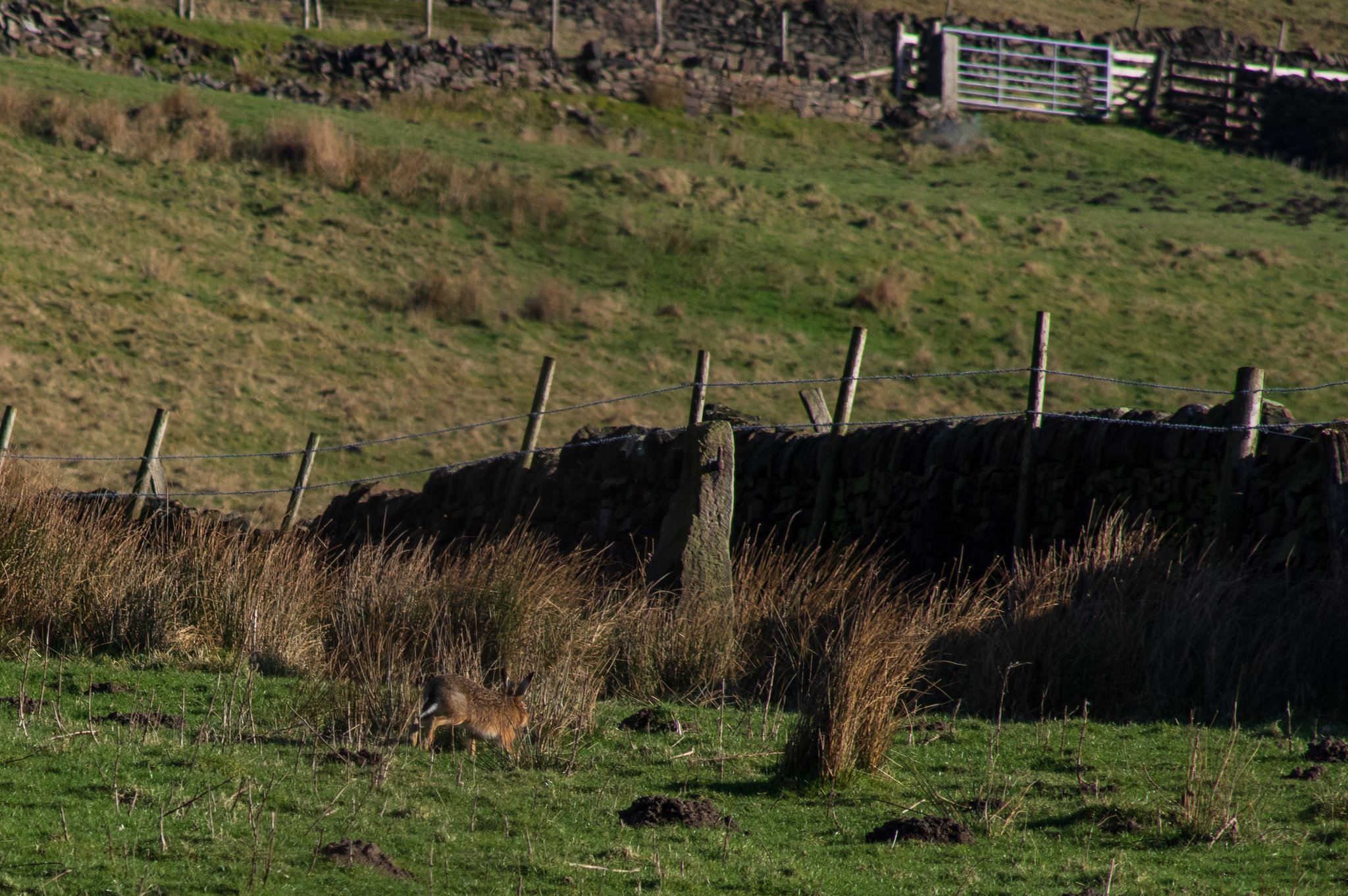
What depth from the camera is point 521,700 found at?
258 inches

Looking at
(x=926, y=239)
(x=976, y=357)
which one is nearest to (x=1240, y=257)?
(x=926, y=239)

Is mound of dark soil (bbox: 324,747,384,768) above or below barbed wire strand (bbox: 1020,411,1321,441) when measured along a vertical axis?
below

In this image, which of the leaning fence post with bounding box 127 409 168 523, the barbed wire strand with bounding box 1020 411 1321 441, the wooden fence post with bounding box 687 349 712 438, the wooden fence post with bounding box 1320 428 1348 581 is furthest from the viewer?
the leaning fence post with bounding box 127 409 168 523

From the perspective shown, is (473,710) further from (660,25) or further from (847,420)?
(660,25)

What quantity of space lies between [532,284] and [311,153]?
712cm

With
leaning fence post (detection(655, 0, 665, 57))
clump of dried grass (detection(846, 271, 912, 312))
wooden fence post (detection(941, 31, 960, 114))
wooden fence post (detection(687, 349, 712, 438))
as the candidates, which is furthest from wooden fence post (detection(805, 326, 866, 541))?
leaning fence post (detection(655, 0, 665, 57))

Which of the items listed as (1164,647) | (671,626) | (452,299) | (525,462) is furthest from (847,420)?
(452,299)

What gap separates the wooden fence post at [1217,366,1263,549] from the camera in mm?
8648

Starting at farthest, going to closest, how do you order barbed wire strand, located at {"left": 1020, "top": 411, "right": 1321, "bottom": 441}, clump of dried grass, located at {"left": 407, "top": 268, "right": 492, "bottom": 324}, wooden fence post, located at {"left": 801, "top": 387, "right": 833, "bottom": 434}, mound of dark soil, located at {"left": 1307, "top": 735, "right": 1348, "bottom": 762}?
clump of dried grass, located at {"left": 407, "top": 268, "right": 492, "bottom": 324} → wooden fence post, located at {"left": 801, "top": 387, "right": 833, "bottom": 434} → barbed wire strand, located at {"left": 1020, "top": 411, "right": 1321, "bottom": 441} → mound of dark soil, located at {"left": 1307, "top": 735, "right": 1348, "bottom": 762}

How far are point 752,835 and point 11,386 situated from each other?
17712mm

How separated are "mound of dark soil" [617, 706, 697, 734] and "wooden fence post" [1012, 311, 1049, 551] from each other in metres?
3.34

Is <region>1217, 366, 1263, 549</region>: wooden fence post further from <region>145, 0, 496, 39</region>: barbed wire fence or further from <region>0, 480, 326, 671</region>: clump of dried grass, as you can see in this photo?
<region>145, 0, 496, 39</region>: barbed wire fence

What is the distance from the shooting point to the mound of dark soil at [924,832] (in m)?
5.11

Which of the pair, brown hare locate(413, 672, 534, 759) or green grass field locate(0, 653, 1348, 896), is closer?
green grass field locate(0, 653, 1348, 896)
